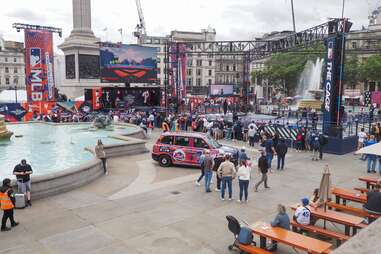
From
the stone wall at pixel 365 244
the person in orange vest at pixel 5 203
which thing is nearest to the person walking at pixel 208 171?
the person in orange vest at pixel 5 203

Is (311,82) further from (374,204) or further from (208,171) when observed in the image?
(374,204)

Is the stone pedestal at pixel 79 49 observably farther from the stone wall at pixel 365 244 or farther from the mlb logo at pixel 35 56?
the stone wall at pixel 365 244

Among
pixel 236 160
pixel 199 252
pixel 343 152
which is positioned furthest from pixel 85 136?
pixel 199 252

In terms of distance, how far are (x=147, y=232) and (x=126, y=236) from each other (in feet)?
1.89

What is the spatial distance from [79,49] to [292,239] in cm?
4537

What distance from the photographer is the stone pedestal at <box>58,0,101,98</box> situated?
4803cm

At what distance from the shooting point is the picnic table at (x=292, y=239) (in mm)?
7201

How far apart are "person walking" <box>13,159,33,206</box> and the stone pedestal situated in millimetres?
38400

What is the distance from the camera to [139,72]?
155ft

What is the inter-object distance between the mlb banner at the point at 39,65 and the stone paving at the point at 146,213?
29.8 metres

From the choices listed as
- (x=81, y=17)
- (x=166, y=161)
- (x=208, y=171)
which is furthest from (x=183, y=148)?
(x=81, y=17)

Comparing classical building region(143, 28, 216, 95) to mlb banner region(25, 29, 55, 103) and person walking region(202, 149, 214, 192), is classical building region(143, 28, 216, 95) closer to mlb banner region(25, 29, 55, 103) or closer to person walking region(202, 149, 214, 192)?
mlb banner region(25, 29, 55, 103)

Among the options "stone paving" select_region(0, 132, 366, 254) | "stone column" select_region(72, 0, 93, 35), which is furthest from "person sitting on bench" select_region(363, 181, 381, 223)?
"stone column" select_region(72, 0, 93, 35)

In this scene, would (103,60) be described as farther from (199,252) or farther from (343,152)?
(199,252)
